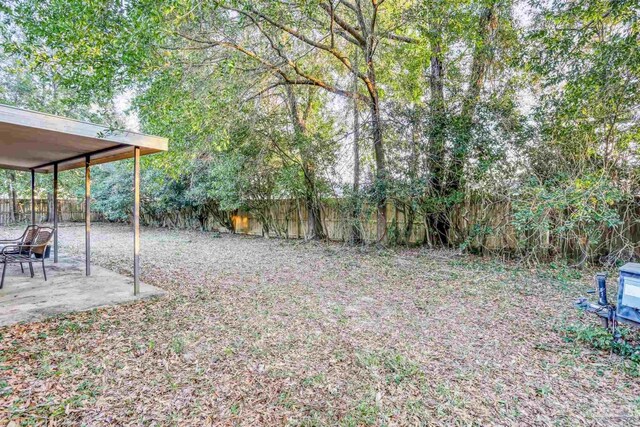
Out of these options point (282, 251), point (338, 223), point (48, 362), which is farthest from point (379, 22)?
point (48, 362)

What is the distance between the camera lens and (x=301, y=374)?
267 cm

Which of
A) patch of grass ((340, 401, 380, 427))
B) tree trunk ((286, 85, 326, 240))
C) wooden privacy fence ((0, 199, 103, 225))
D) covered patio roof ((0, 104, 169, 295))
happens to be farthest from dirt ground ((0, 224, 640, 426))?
wooden privacy fence ((0, 199, 103, 225))

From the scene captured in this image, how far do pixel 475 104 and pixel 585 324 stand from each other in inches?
198

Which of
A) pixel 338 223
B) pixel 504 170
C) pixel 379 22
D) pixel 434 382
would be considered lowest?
pixel 434 382

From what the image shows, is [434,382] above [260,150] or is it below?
below

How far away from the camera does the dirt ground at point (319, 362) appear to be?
2.20 meters

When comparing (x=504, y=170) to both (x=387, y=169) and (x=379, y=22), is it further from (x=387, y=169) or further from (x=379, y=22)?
(x=379, y=22)

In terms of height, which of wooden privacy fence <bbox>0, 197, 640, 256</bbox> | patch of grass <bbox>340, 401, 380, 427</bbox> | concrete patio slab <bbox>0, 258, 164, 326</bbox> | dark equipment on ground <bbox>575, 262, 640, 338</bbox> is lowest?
→ patch of grass <bbox>340, 401, 380, 427</bbox>

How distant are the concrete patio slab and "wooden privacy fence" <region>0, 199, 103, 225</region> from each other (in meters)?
14.9

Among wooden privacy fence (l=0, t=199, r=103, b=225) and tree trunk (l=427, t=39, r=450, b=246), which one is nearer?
tree trunk (l=427, t=39, r=450, b=246)

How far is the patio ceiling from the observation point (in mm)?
3471

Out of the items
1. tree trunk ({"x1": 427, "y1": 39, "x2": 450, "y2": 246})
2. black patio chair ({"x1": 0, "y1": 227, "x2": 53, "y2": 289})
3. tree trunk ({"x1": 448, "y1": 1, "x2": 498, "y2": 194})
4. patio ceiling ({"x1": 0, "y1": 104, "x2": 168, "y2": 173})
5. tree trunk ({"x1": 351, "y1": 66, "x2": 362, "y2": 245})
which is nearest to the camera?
patio ceiling ({"x1": 0, "y1": 104, "x2": 168, "y2": 173})

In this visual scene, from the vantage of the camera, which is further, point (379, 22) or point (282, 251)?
point (282, 251)

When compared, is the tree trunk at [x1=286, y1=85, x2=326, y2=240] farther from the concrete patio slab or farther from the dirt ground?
the concrete patio slab
